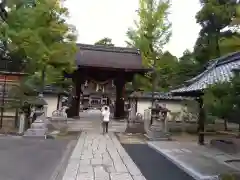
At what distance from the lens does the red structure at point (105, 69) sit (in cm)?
2662

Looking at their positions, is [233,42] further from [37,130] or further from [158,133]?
[37,130]

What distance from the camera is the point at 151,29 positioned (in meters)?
20.5

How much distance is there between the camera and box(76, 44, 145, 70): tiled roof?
2728 centimetres

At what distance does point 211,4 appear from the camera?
22438 millimetres

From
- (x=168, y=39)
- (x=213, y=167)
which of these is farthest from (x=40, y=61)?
(x=213, y=167)

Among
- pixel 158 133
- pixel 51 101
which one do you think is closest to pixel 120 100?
pixel 51 101

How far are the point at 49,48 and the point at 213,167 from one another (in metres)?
11.7

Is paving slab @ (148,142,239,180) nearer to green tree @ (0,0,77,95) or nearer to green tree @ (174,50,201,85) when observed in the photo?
green tree @ (0,0,77,95)

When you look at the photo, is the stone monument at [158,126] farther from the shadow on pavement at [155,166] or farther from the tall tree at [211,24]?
the tall tree at [211,24]

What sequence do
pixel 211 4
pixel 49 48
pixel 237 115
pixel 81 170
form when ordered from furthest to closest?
1. pixel 211 4
2. pixel 49 48
3. pixel 81 170
4. pixel 237 115

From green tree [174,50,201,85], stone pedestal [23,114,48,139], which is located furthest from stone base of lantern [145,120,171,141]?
green tree [174,50,201,85]

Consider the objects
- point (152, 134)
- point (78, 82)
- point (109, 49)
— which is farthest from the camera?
point (109, 49)

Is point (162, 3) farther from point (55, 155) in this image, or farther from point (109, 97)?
point (109, 97)

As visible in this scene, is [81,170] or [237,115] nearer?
[237,115]
